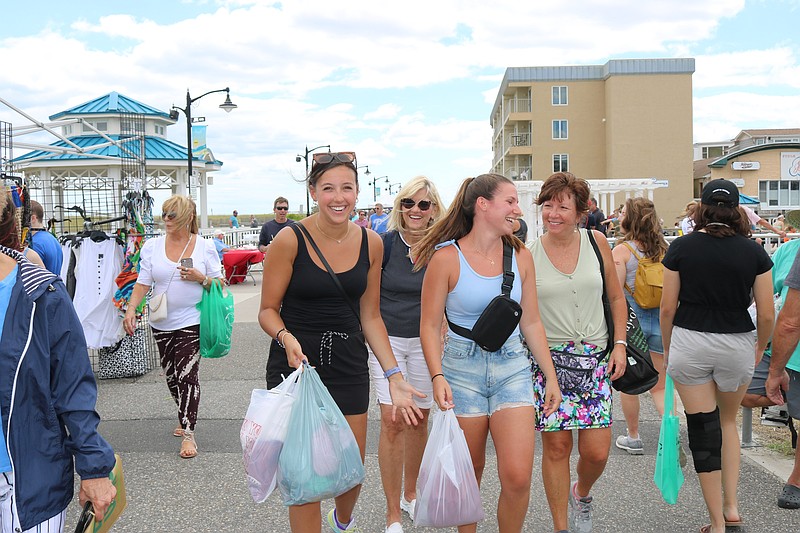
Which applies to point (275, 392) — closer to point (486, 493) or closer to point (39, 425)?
point (39, 425)

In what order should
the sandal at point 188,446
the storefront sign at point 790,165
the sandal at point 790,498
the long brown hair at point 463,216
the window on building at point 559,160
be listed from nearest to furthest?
the long brown hair at point 463,216, the sandal at point 790,498, the sandal at point 188,446, the storefront sign at point 790,165, the window on building at point 559,160

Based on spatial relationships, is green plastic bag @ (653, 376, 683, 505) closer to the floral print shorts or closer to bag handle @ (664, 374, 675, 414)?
bag handle @ (664, 374, 675, 414)

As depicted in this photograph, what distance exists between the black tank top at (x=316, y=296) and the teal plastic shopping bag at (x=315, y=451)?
356 mm

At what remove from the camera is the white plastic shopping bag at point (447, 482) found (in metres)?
3.39

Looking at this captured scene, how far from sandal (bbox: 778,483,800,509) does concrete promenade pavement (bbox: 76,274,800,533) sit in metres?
0.05

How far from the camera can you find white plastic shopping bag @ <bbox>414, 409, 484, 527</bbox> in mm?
3391

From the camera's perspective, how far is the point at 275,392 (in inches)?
132

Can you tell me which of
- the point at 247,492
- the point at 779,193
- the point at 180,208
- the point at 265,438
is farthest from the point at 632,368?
the point at 779,193

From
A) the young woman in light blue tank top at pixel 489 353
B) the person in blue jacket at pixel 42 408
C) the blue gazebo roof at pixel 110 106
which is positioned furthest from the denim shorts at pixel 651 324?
the blue gazebo roof at pixel 110 106

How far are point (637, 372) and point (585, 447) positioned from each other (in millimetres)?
514

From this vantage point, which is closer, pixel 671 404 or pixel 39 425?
pixel 39 425

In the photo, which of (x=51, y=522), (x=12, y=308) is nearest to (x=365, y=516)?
(x=51, y=522)

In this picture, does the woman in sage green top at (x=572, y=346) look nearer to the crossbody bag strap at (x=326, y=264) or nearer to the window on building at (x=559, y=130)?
the crossbody bag strap at (x=326, y=264)

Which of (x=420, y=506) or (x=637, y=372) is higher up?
(x=637, y=372)
